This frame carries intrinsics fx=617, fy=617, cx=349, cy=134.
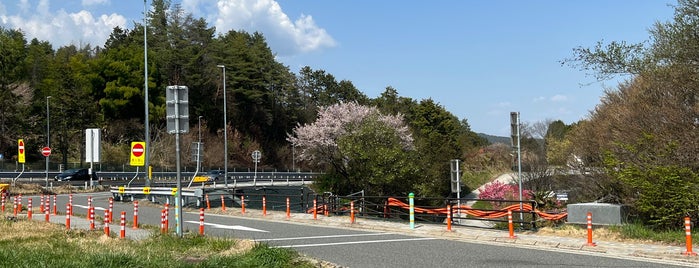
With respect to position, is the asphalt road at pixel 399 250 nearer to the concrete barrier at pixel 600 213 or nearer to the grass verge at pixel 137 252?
the grass verge at pixel 137 252

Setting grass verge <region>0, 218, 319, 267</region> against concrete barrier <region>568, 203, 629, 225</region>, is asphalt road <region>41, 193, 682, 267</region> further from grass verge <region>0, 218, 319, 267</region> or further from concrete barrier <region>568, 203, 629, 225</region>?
concrete barrier <region>568, 203, 629, 225</region>

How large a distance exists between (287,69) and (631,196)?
3711 inches

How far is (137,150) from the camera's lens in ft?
95.3

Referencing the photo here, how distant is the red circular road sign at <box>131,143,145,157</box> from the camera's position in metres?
29.0

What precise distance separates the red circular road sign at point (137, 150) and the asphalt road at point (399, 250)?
986cm

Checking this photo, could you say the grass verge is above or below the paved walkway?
above

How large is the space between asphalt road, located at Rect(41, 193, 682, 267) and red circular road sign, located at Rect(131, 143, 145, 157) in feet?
32.3

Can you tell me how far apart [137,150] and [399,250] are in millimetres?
18911

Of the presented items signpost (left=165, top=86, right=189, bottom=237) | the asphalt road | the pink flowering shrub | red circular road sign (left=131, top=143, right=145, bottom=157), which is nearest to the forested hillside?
the pink flowering shrub

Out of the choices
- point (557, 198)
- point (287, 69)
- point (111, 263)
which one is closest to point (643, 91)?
point (557, 198)

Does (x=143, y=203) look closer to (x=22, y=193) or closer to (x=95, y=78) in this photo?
(x=22, y=193)

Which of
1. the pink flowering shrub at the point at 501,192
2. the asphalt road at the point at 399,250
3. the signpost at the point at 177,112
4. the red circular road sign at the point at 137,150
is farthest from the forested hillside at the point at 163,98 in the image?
the signpost at the point at 177,112

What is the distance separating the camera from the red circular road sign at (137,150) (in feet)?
95.1

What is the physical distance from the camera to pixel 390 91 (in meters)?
100
